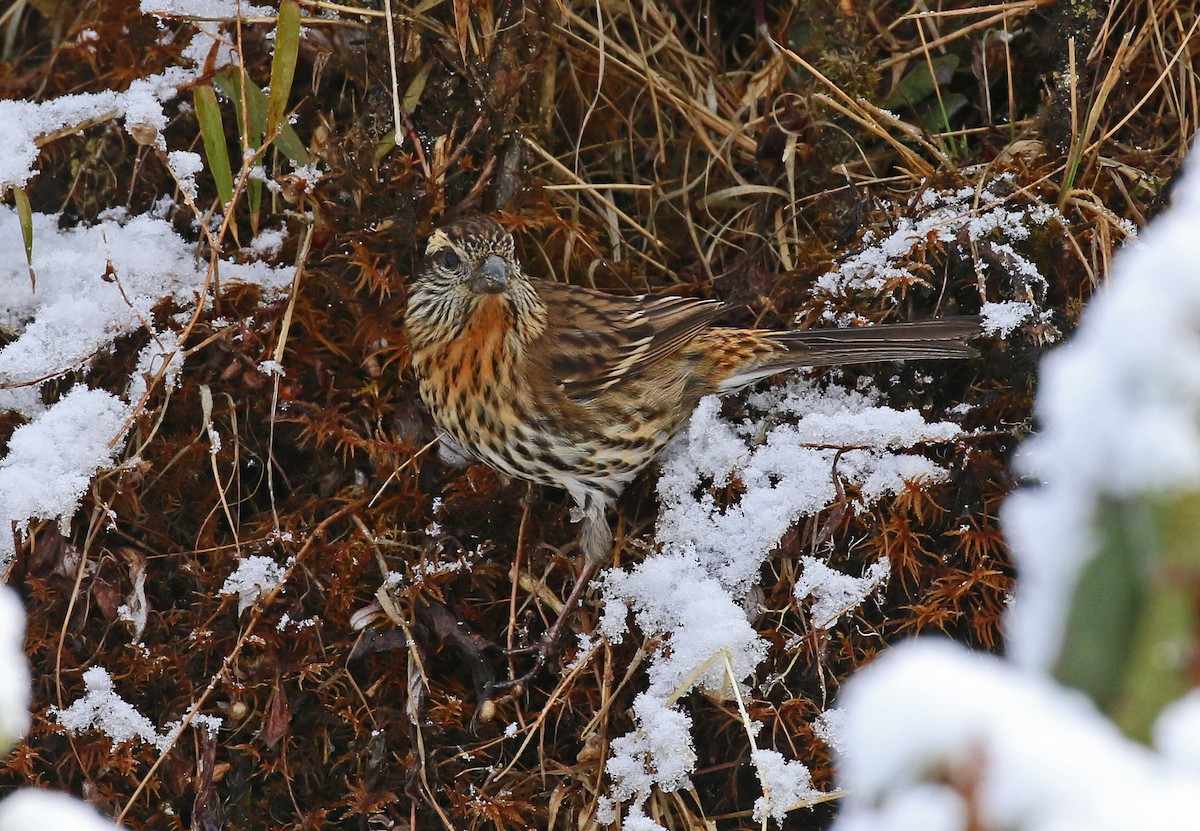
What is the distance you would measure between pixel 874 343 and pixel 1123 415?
3003 mm

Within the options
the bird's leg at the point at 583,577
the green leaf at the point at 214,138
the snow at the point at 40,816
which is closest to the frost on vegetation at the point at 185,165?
the green leaf at the point at 214,138

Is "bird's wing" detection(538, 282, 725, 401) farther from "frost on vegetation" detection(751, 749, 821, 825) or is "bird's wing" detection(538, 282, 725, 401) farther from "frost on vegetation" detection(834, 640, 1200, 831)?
"frost on vegetation" detection(834, 640, 1200, 831)

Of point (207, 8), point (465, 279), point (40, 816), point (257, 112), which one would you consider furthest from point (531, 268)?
point (40, 816)

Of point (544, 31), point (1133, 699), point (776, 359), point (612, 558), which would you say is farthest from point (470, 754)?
point (1133, 699)

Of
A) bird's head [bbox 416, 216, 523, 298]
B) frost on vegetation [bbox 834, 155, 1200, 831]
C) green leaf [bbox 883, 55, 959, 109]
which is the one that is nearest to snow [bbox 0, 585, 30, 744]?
frost on vegetation [bbox 834, 155, 1200, 831]

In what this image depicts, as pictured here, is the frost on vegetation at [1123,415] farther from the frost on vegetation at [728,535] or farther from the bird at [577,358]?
the bird at [577,358]

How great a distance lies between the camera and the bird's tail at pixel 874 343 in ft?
12.6

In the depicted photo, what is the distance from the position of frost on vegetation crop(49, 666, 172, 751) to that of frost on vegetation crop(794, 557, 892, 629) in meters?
2.07

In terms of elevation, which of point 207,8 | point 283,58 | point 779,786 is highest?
point 207,8

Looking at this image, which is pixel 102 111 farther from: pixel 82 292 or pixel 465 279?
pixel 465 279

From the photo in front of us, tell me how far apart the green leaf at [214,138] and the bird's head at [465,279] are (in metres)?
0.74

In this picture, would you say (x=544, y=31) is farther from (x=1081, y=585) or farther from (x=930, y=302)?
(x=1081, y=585)

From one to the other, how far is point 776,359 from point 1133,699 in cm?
312

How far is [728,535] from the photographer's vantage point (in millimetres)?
3895
